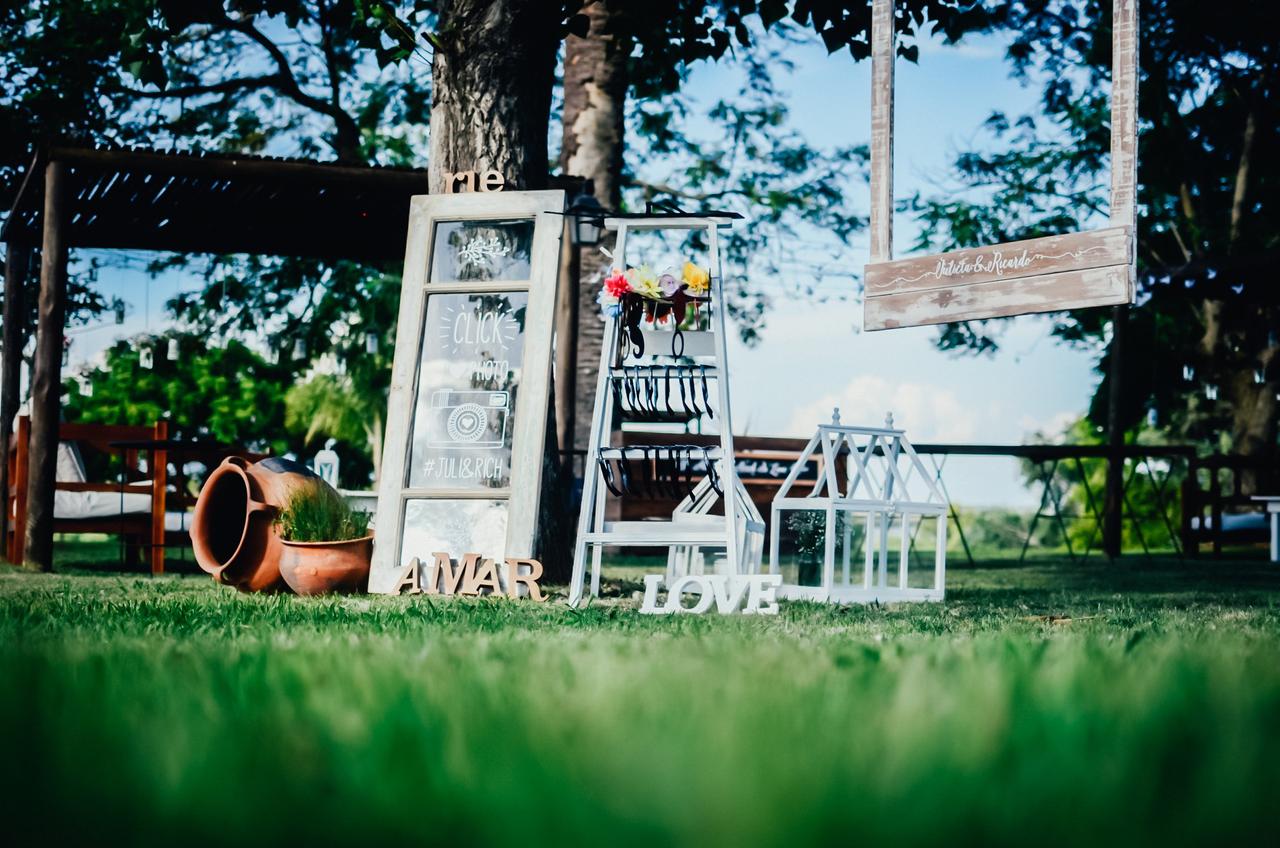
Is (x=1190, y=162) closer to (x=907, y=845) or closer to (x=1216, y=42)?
(x=1216, y=42)

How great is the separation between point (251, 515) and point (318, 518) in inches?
12.5

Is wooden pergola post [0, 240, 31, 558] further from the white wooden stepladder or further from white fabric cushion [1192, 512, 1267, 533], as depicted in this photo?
white fabric cushion [1192, 512, 1267, 533]

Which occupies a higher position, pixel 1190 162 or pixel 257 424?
pixel 1190 162

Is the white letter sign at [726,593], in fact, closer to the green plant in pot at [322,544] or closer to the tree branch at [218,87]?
the green plant in pot at [322,544]

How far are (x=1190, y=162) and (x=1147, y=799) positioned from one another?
17729 millimetres

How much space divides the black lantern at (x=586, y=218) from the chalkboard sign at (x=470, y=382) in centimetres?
15

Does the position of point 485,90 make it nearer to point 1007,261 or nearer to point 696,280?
point 696,280

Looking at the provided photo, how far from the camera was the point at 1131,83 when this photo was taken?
16.3 feet

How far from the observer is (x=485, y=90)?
7.04 meters

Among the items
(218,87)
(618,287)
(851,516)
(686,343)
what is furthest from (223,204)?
(218,87)

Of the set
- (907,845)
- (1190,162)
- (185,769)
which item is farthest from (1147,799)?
(1190,162)

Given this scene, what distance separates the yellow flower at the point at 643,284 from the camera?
5.70 m

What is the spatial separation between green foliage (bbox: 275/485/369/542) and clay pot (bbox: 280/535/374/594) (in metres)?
0.09

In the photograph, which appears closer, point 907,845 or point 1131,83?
point 907,845
